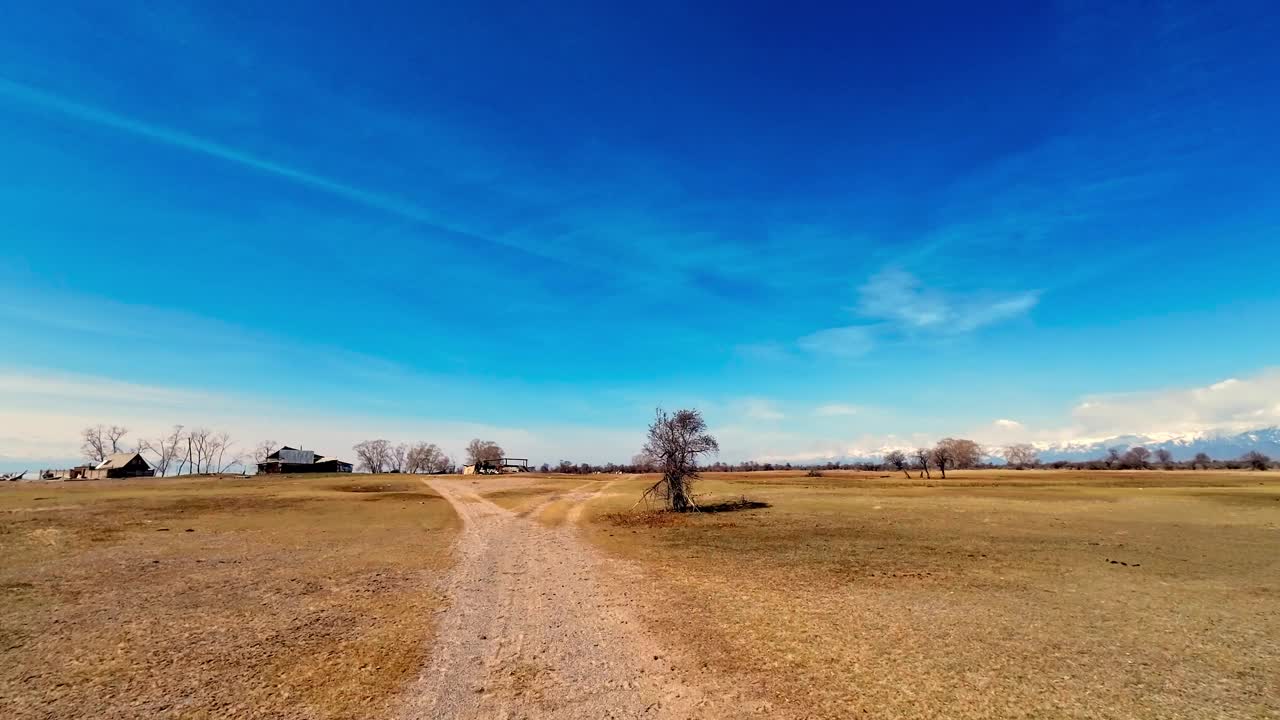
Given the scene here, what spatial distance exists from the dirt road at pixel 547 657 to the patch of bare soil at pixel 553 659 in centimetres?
2

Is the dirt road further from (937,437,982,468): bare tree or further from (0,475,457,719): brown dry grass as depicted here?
(937,437,982,468): bare tree

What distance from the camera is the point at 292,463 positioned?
124688 mm

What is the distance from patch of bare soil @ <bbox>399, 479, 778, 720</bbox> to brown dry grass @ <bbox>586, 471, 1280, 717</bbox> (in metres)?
0.90

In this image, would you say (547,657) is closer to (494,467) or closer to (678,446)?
(678,446)

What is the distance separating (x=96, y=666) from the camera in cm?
905

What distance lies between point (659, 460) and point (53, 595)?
91.8 feet

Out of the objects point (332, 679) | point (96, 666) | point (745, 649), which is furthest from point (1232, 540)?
point (96, 666)

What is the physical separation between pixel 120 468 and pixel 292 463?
29.4 metres

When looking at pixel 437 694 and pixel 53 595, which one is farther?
pixel 53 595

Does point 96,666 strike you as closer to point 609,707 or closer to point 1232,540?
point 609,707

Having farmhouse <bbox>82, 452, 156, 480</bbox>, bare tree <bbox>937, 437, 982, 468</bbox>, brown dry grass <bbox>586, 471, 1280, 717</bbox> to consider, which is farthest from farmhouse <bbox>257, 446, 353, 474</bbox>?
bare tree <bbox>937, 437, 982, 468</bbox>

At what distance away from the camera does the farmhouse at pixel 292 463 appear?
122 m

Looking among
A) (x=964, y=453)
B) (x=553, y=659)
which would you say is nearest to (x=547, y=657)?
(x=553, y=659)

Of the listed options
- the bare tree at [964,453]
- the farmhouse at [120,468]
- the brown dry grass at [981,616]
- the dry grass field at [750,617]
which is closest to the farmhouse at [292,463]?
the farmhouse at [120,468]
